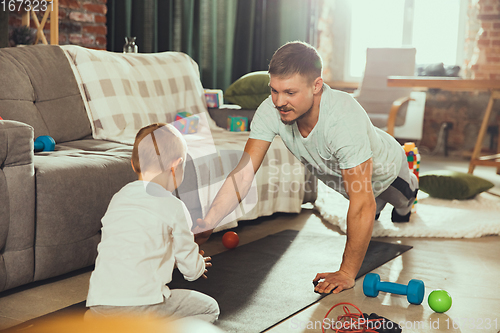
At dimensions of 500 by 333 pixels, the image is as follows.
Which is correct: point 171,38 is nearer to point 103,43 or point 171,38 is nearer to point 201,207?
point 103,43

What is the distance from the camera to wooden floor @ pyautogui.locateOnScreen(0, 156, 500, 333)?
1443mm

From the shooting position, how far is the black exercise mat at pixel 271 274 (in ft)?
4.85

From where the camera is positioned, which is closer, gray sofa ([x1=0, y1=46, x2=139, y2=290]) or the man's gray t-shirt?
gray sofa ([x1=0, y1=46, x2=139, y2=290])

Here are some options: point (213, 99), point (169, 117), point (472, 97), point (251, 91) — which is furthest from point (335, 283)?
point (472, 97)

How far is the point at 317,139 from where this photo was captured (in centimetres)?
178

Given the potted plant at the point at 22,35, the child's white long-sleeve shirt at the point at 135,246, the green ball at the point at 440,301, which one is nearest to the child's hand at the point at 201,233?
the child's white long-sleeve shirt at the point at 135,246

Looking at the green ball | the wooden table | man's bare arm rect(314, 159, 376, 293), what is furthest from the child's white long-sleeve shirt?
the wooden table

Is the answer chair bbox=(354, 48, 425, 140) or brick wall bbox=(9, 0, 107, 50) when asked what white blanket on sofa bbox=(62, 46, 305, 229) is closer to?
brick wall bbox=(9, 0, 107, 50)

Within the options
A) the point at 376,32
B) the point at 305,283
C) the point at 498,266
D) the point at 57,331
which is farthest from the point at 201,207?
the point at 376,32

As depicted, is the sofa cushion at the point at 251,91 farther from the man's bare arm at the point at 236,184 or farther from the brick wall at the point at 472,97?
the brick wall at the point at 472,97

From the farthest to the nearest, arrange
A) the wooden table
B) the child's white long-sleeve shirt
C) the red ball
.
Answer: the wooden table, the red ball, the child's white long-sleeve shirt

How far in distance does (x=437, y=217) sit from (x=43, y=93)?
2.05 m

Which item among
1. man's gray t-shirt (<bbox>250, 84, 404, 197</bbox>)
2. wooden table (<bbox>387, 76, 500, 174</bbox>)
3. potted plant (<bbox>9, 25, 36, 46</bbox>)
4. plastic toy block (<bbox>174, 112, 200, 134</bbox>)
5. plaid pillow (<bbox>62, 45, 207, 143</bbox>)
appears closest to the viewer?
man's gray t-shirt (<bbox>250, 84, 404, 197</bbox>)

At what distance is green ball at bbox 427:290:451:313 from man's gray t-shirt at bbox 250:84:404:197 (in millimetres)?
462
